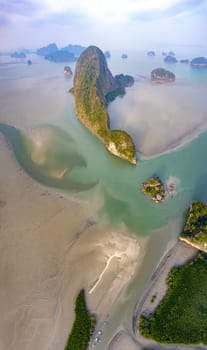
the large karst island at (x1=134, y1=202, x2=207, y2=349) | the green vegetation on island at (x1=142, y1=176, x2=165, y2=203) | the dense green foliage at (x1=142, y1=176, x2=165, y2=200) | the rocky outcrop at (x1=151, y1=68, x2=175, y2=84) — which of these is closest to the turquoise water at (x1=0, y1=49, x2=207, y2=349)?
the green vegetation on island at (x1=142, y1=176, x2=165, y2=203)

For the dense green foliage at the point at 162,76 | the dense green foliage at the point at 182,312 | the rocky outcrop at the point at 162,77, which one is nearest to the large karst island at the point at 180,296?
the dense green foliage at the point at 182,312

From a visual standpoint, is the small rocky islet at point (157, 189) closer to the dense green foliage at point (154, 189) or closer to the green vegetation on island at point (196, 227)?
the dense green foliage at point (154, 189)

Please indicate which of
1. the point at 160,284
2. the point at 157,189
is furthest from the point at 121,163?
the point at 160,284

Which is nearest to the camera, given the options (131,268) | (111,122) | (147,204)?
(131,268)

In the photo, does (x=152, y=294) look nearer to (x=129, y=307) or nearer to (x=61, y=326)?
(x=129, y=307)

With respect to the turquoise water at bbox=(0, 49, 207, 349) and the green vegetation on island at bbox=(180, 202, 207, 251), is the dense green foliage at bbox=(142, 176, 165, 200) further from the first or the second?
the green vegetation on island at bbox=(180, 202, 207, 251)

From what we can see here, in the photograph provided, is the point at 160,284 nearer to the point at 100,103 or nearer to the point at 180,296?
the point at 180,296

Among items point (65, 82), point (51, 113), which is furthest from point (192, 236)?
point (65, 82)
